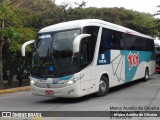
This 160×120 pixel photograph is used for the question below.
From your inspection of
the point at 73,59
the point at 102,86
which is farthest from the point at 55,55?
the point at 102,86

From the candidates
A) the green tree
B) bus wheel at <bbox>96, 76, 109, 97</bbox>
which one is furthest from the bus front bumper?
the green tree

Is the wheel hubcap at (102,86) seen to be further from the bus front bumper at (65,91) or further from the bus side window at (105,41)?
the bus front bumper at (65,91)

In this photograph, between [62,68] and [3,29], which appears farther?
[3,29]

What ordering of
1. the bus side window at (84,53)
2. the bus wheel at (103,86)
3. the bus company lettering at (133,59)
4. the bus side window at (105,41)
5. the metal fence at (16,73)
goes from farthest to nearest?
1. the metal fence at (16,73)
2. the bus company lettering at (133,59)
3. the bus side window at (105,41)
4. the bus wheel at (103,86)
5. the bus side window at (84,53)

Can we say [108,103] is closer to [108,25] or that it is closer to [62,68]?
[62,68]

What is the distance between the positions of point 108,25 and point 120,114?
6.12 meters

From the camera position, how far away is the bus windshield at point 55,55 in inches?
500

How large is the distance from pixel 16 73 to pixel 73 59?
12619mm

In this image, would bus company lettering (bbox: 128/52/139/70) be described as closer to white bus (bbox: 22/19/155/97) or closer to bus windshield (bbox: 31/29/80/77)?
white bus (bbox: 22/19/155/97)

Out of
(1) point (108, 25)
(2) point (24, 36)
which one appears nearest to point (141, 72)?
(1) point (108, 25)

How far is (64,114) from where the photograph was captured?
10.6 m

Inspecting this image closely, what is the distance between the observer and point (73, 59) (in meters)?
12.7

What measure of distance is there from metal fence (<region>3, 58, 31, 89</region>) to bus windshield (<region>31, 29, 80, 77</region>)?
10684mm

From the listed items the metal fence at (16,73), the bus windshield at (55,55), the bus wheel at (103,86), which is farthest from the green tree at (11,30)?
the bus wheel at (103,86)
